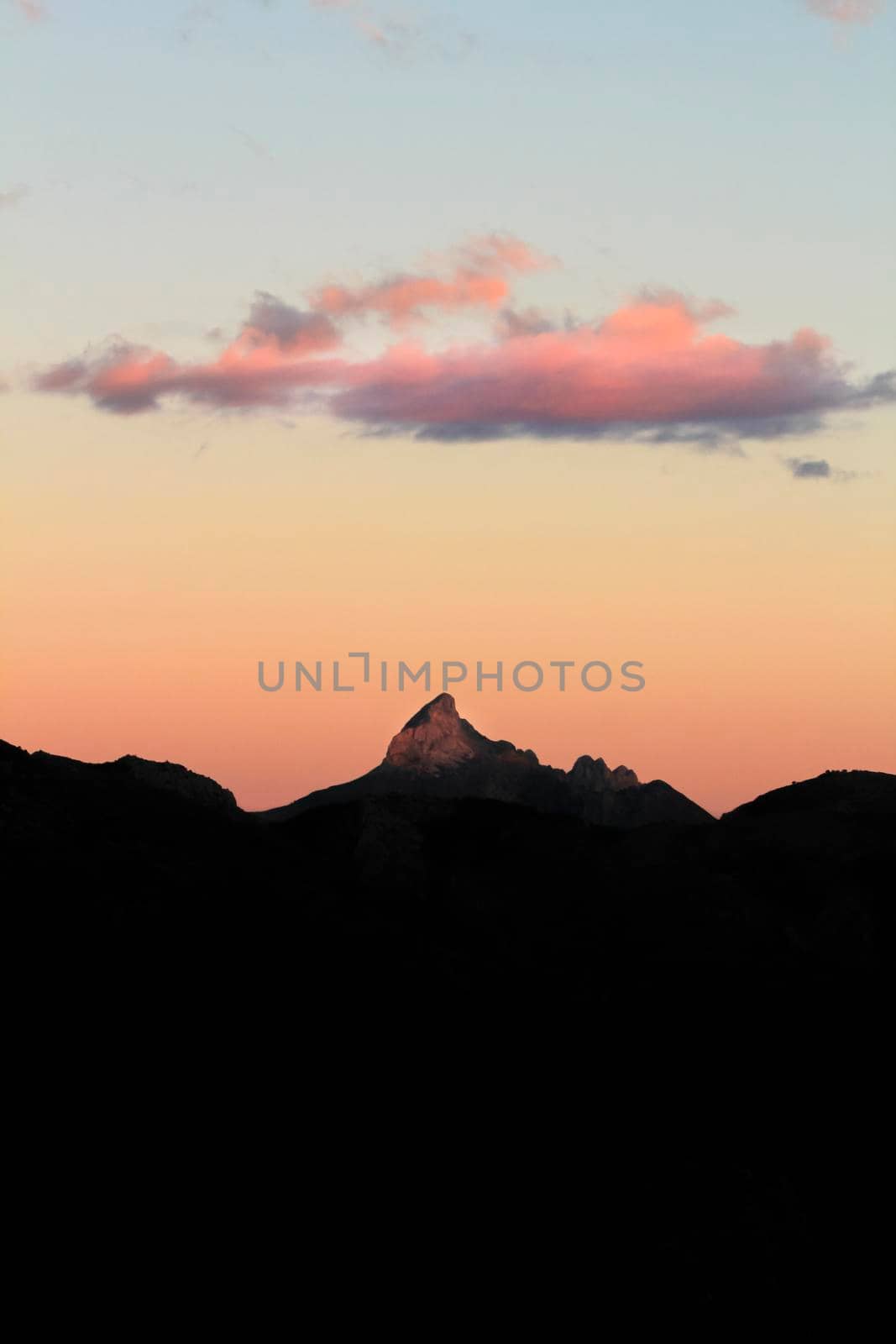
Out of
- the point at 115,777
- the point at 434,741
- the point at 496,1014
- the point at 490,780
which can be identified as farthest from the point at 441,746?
the point at 496,1014

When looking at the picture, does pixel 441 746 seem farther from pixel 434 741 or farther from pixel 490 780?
pixel 490 780

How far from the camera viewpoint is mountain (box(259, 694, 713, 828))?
14862 centimetres

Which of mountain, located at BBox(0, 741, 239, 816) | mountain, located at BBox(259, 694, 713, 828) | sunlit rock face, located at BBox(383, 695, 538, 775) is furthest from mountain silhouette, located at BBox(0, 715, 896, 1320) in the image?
sunlit rock face, located at BBox(383, 695, 538, 775)

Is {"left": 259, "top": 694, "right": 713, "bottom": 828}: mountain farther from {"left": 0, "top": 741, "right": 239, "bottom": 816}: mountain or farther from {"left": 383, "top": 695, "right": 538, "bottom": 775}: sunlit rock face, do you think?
{"left": 0, "top": 741, "right": 239, "bottom": 816}: mountain

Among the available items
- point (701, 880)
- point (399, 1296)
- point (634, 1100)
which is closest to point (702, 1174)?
point (634, 1100)

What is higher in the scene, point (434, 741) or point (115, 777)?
point (434, 741)

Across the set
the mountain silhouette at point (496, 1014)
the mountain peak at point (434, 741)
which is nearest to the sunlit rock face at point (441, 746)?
the mountain peak at point (434, 741)

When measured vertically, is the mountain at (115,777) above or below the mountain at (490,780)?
below

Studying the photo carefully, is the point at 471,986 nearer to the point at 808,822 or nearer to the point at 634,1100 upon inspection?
the point at 634,1100

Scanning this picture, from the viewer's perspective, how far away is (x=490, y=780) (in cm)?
16875

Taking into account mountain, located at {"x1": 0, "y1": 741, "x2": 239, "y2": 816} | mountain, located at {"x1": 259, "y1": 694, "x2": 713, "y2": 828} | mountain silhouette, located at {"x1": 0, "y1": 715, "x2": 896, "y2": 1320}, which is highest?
mountain, located at {"x1": 259, "y1": 694, "x2": 713, "y2": 828}

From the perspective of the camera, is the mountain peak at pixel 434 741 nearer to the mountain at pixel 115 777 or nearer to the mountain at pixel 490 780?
the mountain at pixel 490 780

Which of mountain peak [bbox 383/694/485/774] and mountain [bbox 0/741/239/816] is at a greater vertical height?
mountain peak [bbox 383/694/485/774]

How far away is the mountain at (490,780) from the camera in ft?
488
